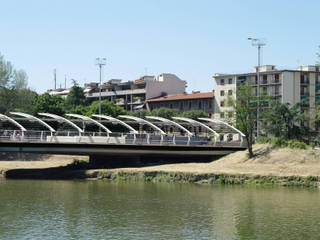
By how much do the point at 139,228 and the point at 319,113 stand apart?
108 feet

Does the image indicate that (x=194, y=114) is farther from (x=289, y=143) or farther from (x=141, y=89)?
(x=289, y=143)

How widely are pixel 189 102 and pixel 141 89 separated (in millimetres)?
17043

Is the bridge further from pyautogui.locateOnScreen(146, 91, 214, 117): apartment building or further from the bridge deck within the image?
pyautogui.locateOnScreen(146, 91, 214, 117): apartment building

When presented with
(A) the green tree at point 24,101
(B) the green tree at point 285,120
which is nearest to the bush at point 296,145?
(B) the green tree at point 285,120

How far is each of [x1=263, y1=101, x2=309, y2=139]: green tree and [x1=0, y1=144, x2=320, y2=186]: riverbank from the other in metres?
6.50

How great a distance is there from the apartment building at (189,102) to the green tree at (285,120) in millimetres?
44715

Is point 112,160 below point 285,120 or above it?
below

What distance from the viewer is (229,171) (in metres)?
55.2

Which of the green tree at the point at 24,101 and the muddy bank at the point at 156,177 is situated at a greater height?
the green tree at the point at 24,101

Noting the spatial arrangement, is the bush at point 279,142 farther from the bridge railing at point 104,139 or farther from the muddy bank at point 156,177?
the muddy bank at point 156,177

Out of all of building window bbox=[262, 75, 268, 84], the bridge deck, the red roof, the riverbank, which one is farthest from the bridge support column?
the red roof

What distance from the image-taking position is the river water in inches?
1144

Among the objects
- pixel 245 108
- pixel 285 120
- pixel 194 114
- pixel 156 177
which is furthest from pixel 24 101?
pixel 285 120

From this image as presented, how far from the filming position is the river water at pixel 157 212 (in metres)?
29.0
